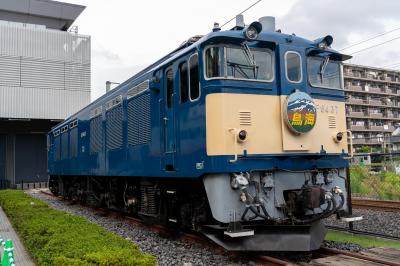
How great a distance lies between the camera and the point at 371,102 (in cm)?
8200

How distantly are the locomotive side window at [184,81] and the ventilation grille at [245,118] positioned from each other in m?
1.26

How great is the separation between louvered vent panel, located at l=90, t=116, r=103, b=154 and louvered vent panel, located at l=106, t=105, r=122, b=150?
83 centimetres

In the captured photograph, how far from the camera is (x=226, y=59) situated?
7.35 meters

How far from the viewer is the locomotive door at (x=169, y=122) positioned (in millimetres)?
8469

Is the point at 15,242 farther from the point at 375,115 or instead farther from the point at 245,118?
the point at 375,115

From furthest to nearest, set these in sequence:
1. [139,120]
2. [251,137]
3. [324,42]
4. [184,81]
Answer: [139,120] < [324,42] < [184,81] < [251,137]

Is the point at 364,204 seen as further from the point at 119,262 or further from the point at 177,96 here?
the point at 119,262

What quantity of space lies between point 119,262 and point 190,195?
3336mm

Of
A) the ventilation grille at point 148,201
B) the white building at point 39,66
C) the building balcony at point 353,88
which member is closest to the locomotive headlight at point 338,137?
the ventilation grille at point 148,201

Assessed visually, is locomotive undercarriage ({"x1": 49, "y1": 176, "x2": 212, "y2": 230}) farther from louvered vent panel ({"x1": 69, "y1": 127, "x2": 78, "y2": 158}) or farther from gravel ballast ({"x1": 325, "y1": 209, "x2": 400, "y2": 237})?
gravel ballast ({"x1": 325, "y1": 209, "x2": 400, "y2": 237})

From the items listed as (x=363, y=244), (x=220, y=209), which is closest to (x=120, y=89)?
(x=220, y=209)

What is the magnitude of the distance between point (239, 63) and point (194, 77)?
87 cm

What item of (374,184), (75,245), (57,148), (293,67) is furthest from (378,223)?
(57,148)

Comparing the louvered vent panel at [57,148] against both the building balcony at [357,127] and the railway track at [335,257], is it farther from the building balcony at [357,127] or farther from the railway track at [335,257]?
the building balcony at [357,127]
